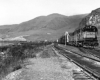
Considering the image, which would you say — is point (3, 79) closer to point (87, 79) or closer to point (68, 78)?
point (68, 78)

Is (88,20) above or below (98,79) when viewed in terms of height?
above

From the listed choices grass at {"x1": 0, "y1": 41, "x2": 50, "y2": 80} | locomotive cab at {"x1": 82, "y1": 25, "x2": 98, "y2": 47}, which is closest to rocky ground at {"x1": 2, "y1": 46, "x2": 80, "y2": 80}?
grass at {"x1": 0, "y1": 41, "x2": 50, "y2": 80}

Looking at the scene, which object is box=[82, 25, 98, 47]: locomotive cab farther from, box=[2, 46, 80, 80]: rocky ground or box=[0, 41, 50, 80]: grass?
box=[2, 46, 80, 80]: rocky ground

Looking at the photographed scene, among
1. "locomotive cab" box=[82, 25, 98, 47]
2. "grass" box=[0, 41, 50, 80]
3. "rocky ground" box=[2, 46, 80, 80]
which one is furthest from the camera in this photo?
"locomotive cab" box=[82, 25, 98, 47]

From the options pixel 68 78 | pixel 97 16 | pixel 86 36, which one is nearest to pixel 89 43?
pixel 86 36

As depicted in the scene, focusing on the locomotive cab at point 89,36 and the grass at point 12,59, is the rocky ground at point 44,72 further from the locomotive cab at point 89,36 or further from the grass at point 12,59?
the locomotive cab at point 89,36

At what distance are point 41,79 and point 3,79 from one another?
1.78m

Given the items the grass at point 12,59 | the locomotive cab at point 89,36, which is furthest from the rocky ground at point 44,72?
the locomotive cab at point 89,36

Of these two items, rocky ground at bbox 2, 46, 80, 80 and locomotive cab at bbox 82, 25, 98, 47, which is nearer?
rocky ground at bbox 2, 46, 80, 80

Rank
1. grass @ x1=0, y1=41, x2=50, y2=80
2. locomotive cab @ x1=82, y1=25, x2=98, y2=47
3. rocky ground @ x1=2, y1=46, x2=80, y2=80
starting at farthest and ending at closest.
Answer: locomotive cab @ x1=82, y1=25, x2=98, y2=47
grass @ x1=0, y1=41, x2=50, y2=80
rocky ground @ x1=2, y1=46, x2=80, y2=80

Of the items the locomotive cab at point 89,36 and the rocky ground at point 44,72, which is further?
the locomotive cab at point 89,36

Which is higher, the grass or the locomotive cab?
the locomotive cab

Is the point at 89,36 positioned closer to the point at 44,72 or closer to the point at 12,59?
the point at 12,59

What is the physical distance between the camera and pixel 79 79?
8.12 meters
